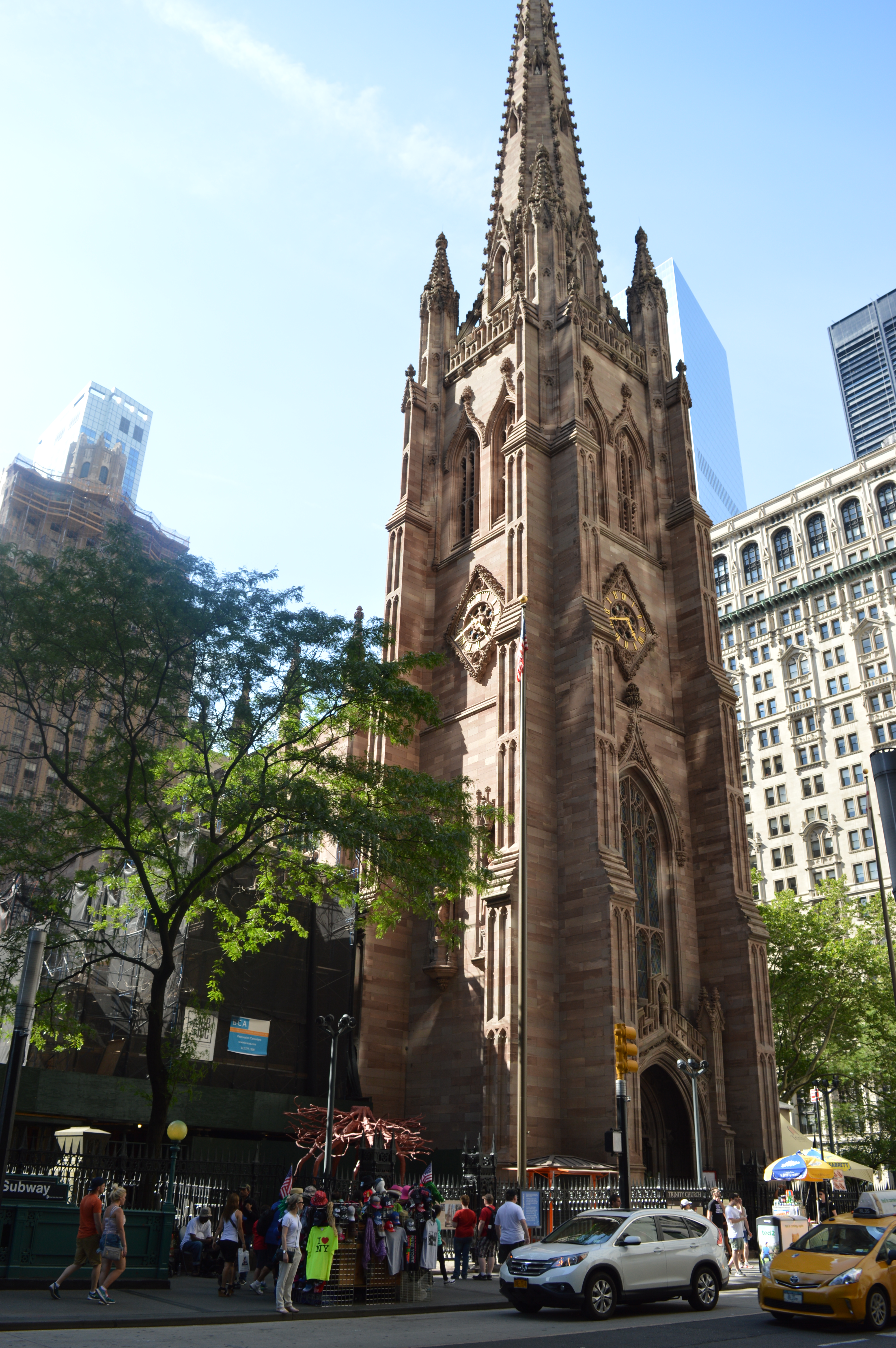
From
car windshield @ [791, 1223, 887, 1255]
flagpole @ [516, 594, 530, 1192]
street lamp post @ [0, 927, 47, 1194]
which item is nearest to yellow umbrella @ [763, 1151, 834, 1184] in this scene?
flagpole @ [516, 594, 530, 1192]

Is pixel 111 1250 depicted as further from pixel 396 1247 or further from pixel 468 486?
pixel 468 486

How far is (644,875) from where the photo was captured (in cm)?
3522

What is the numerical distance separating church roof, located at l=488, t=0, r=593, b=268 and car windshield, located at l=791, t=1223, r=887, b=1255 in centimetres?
4122

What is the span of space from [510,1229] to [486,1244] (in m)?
1.87

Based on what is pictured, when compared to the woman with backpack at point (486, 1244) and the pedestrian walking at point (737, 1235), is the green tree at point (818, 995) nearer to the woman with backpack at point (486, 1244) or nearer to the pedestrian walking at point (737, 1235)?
the pedestrian walking at point (737, 1235)

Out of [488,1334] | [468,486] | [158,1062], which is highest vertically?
[468,486]

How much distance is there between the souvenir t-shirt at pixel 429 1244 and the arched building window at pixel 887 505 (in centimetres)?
7458

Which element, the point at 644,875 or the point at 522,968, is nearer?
the point at 522,968

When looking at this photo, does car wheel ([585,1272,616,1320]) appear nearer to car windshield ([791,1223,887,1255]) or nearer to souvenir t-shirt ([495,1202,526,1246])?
car windshield ([791,1223,887,1255])

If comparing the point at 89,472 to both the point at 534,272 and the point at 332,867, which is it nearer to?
the point at 534,272

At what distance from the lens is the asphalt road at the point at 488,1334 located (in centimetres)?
1155

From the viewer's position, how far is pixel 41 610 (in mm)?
20359

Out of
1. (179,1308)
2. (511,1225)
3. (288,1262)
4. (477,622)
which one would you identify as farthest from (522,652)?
(179,1308)

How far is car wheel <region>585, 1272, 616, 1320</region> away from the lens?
15.2 m
